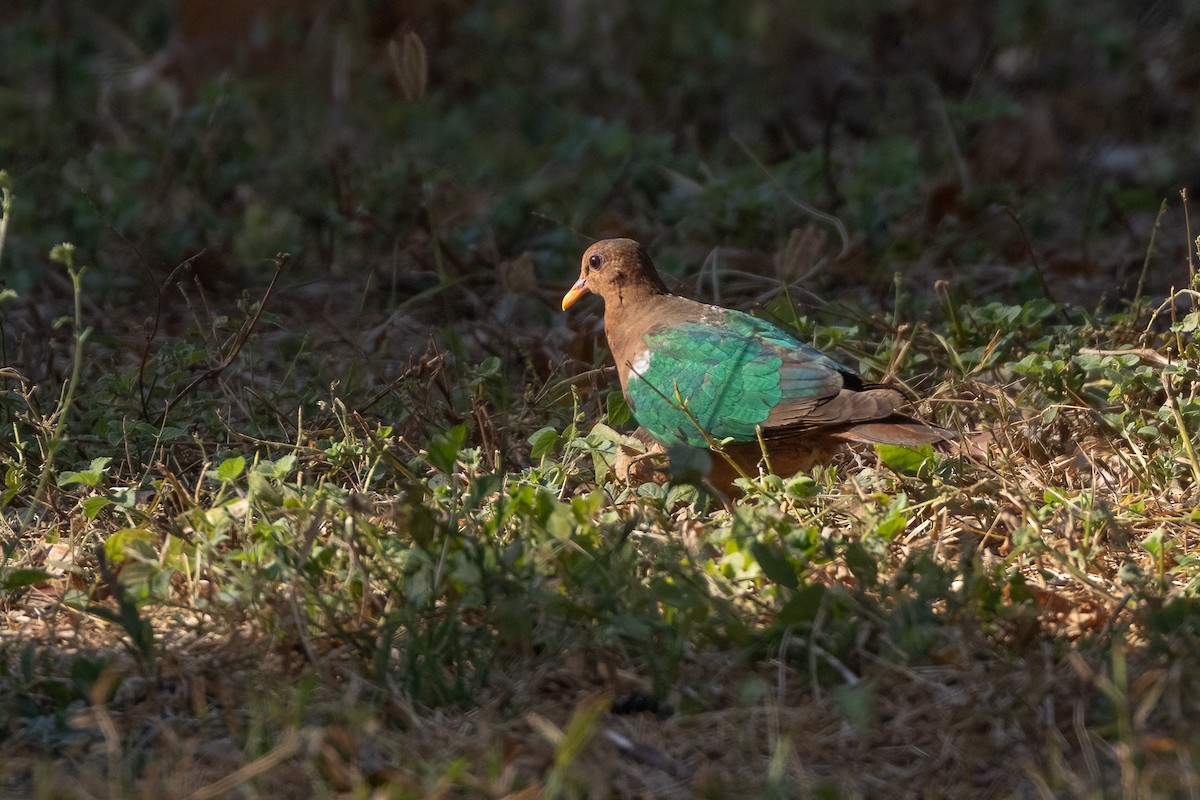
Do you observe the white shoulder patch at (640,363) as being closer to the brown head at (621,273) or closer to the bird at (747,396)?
the bird at (747,396)

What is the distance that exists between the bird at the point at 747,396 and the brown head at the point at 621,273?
21 centimetres

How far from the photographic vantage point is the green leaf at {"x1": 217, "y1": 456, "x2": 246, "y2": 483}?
3209 mm

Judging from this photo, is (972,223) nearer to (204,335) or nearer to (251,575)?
(204,335)

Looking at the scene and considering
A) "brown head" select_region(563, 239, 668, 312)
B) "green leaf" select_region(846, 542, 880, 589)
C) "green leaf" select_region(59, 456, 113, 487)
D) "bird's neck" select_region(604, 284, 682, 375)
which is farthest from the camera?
"brown head" select_region(563, 239, 668, 312)

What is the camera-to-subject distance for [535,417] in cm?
427

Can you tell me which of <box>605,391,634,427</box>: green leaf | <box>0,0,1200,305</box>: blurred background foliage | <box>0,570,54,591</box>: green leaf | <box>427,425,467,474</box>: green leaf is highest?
<box>427,425,467,474</box>: green leaf

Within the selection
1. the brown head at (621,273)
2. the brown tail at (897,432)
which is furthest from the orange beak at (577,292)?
the brown tail at (897,432)

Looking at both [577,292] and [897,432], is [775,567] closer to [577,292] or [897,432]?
[897,432]

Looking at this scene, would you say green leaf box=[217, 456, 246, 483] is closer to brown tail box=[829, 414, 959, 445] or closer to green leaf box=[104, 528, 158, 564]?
green leaf box=[104, 528, 158, 564]

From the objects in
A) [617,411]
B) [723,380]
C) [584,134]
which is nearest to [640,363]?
[617,411]

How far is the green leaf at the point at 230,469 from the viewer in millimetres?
3209

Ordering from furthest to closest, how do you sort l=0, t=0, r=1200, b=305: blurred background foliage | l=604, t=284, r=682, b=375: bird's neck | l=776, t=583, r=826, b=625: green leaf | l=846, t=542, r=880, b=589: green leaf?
l=0, t=0, r=1200, b=305: blurred background foliage, l=604, t=284, r=682, b=375: bird's neck, l=846, t=542, r=880, b=589: green leaf, l=776, t=583, r=826, b=625: green leaf

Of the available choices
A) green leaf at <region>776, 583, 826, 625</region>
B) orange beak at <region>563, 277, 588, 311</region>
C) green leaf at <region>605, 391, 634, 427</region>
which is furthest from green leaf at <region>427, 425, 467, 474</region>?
orange beak at <region>563, 277, 588, 311</region>

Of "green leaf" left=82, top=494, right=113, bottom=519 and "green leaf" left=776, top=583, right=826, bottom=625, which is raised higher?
"green leaf" left=776, top=583, right=826, bottom=625
